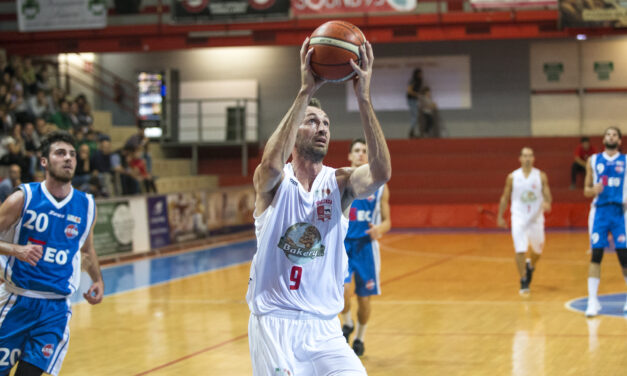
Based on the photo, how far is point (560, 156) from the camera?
23.9 meters

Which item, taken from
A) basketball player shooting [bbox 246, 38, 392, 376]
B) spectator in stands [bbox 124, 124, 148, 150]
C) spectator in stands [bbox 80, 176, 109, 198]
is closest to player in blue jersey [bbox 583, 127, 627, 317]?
basketball player shooting [bbox 246, 38, 392, 376]

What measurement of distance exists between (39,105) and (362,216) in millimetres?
13569

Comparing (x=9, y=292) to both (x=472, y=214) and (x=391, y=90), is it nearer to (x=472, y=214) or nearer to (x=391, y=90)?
(x=472, y=214)

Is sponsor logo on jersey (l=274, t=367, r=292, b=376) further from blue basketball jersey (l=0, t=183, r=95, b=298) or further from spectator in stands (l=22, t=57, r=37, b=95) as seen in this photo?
spectator in stands (l=22, t=57, r=37, b=95)

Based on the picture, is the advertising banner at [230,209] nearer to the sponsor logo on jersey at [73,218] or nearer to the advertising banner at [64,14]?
the advertising banner at [64,14]

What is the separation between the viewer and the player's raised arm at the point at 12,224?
5.19m

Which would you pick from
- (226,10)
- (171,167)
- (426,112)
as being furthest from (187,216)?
(426,112)

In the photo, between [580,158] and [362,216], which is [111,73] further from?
[362,216]

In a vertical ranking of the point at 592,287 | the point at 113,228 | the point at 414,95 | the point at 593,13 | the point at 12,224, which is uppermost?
the point at 593,13

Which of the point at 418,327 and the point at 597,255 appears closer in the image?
the point at 418,327

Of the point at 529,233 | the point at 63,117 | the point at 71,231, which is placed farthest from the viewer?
the point at 63,117

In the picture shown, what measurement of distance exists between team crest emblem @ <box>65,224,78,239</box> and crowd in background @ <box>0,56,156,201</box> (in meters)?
9.51

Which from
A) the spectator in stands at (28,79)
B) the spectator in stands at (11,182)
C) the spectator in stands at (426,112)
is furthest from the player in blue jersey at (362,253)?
the spectator in stands at (426,112)

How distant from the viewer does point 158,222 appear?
17172 mm
